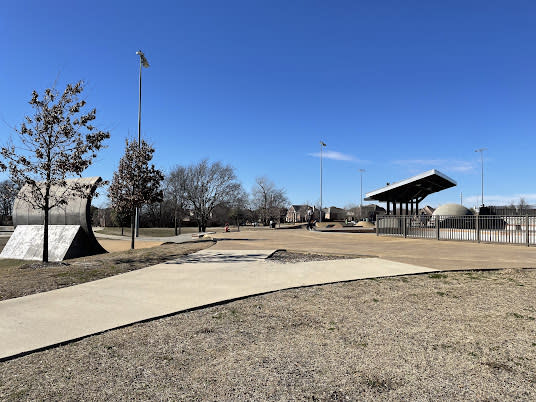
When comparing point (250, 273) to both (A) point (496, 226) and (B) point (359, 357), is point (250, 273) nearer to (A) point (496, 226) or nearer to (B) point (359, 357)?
(B) point (359, 357)

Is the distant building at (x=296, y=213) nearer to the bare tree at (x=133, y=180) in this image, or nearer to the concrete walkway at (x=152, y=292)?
the bare tree at (x=133, y=180)

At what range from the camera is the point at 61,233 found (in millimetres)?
19203

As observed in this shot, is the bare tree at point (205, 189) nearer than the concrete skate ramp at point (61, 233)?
No

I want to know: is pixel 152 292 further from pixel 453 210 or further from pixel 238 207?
pixel 238 207

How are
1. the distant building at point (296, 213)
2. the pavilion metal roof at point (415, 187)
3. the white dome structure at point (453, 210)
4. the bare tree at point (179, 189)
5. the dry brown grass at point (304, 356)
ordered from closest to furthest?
1. the dry brown grass at point (304, 356)
2. the pavilion metal roof at point (415, 187)
3. the white dome structure at point (453, 210)
4. the bare tree at point (179, 189)
5. the distant building at point (296, 213)

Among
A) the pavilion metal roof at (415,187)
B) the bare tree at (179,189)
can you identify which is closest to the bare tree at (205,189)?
the bare tree at (179,189)

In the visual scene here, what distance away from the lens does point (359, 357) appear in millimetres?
3686

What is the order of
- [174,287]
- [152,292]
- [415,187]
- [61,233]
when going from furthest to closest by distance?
[415,187] < [61,233] < [174,287] < [152,292]

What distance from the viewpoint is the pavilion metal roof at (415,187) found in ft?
80.1

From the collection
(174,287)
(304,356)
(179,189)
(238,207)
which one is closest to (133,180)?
(174,287)

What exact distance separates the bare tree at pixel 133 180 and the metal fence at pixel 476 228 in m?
15.9

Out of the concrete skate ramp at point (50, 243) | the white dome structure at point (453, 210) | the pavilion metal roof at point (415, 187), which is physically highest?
the pavilion metal roof at point (415, 187)

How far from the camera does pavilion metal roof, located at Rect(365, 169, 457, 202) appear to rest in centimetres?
2442

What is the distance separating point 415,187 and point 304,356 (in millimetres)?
27264
